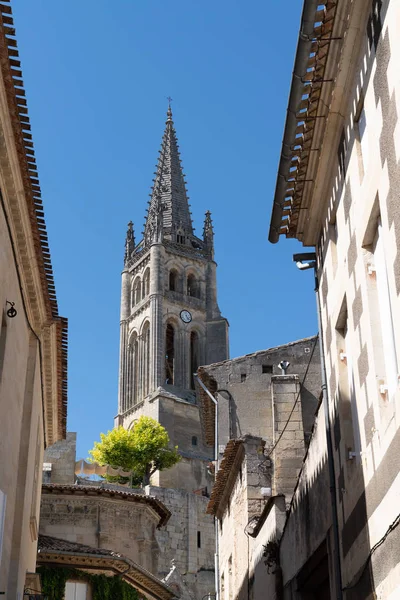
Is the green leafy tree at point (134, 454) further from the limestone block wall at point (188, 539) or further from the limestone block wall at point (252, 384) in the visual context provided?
the limestone block wall at point (252, 384)

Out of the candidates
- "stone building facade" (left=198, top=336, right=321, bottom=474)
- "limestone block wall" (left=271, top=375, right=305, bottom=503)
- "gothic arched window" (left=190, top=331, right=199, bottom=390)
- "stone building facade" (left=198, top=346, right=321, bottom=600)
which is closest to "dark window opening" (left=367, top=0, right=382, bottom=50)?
"stone building facade" (left=198, top=346, right=321, bottom=600)

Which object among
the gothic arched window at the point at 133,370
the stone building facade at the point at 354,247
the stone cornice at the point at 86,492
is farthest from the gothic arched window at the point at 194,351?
the stone building facade at the point at 354,247

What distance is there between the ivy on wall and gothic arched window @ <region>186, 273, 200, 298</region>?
229 ft

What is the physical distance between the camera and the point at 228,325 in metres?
92.7

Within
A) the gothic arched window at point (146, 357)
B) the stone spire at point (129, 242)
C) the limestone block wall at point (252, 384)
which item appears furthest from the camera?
the stone spire at point (129, 242)

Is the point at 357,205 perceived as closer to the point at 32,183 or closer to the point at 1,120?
the point at 1,120

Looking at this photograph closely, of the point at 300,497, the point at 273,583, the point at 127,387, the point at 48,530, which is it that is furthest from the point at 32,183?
the point at 127,387

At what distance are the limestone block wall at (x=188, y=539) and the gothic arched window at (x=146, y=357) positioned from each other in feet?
68.2

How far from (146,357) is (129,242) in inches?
733

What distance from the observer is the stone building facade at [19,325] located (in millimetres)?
10711

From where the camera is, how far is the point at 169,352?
297 feet

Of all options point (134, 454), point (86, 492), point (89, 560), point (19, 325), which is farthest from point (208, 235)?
point (19, 325)

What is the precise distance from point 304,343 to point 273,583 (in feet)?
35.6

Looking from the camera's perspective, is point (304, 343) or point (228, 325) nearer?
point (304, 343)
